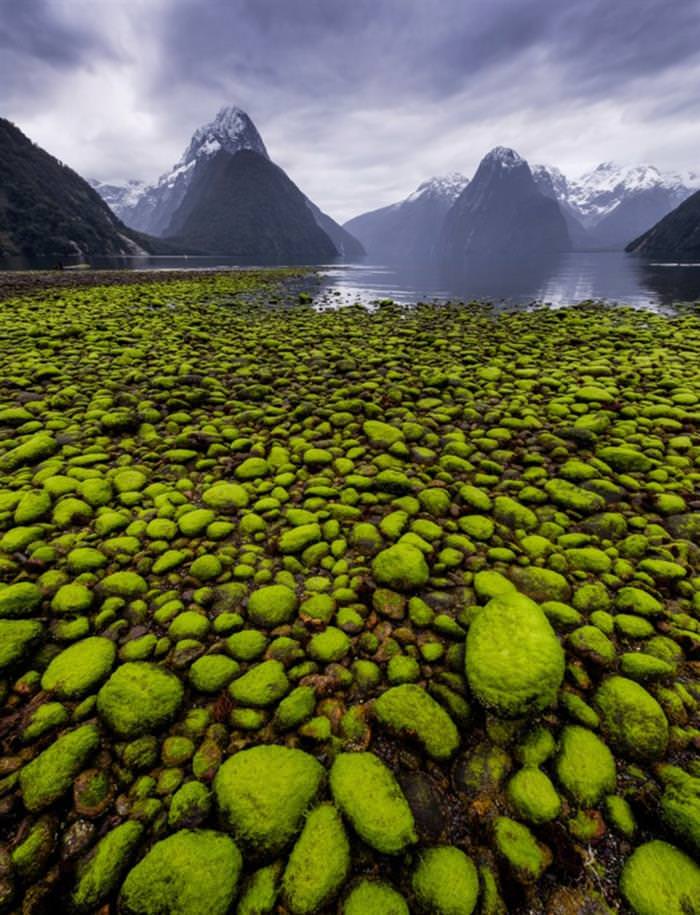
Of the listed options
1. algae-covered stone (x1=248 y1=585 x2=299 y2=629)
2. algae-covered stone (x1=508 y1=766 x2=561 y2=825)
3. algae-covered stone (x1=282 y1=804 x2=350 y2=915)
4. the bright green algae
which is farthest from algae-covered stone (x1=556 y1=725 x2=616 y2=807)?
algae-covered stone (x1=248 y1=585 x2=299 y2=629)

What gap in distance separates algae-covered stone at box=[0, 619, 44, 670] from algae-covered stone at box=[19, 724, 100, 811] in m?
0.82

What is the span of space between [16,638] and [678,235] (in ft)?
494

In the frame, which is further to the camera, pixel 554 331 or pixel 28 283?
pixel 28 283

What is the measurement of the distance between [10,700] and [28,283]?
32812mm

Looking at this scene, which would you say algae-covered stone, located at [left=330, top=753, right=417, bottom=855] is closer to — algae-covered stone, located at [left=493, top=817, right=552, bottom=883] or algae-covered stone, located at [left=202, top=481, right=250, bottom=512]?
algae-covered stone, located at [left=493, top=817, right=552, bottom=883]

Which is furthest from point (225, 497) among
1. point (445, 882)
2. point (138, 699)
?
point (445, 882)

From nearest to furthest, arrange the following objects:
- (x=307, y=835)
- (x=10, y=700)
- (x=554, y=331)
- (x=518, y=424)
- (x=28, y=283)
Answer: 1. (x=307, y=835)
2. (x=10, y=700)
3. (x=518, y=424)
4. (x=554, y=331)
5. (x=28, y=283)

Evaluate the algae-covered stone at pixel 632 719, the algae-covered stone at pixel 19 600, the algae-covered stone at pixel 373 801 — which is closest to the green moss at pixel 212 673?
the algae-covered stone at pixel 373 801

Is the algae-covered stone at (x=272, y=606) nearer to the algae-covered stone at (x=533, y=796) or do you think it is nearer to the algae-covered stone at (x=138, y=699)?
the algae-covered stone at (x=138, y=699)

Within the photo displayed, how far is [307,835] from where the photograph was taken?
2.17m

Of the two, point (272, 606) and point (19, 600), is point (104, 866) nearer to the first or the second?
point (272, 606)

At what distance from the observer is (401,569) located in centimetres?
394

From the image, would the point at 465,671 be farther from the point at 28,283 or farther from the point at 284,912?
the point at 28,283

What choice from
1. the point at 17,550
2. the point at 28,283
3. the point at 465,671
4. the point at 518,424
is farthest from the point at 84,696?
the point at 28,283
